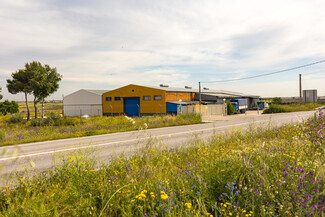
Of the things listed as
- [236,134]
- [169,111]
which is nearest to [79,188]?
[236,134]

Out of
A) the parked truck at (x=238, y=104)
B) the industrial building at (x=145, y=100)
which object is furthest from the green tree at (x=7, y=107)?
the parked truck at (x=238, y=104)

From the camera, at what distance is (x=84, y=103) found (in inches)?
1709

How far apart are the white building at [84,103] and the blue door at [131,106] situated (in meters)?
5.45

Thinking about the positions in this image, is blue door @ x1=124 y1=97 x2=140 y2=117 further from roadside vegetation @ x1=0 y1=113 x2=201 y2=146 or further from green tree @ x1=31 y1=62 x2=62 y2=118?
roadside vegetation @ x1=0 y1=113 x2=201 y2=146

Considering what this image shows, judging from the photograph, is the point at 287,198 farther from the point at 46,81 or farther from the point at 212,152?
Result: the point at 46,81

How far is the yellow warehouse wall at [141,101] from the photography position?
35.1 meters

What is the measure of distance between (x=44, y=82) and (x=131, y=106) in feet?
47.1

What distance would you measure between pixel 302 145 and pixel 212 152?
186cm

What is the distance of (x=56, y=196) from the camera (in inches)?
133

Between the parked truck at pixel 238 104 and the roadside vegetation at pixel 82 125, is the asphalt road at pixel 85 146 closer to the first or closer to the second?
the roadside vegetation at pixel 82 125

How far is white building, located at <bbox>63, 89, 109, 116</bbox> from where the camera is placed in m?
41.5

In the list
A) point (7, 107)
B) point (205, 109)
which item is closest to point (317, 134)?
point (205, 109)

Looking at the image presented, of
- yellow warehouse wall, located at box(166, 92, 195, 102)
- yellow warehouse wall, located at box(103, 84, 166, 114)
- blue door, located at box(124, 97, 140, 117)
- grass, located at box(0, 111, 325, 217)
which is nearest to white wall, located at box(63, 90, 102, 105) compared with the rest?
yellow warehouse wall, located at box(103, 84, 166, 114)

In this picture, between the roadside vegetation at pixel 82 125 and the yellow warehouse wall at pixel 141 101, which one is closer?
the roadside vegetation at pixel 82 125
